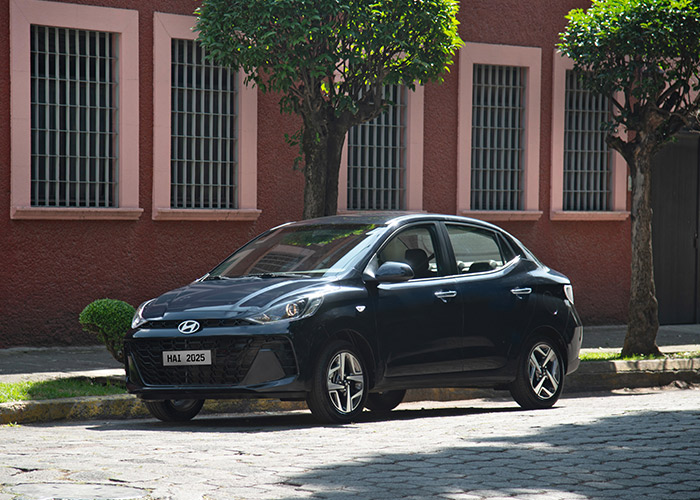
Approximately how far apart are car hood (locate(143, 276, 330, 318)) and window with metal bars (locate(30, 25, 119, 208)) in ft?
18.5

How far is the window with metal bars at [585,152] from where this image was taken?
59.8 ft

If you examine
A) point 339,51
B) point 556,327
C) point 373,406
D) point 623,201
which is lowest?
point 373,406

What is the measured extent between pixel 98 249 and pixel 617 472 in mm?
9266

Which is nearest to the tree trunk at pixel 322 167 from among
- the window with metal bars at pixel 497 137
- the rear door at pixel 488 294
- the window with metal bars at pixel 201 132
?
the window with metal bars at pixel 201 132

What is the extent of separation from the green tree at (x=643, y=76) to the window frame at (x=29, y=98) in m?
A: 5.32

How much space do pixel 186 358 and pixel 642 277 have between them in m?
7.04

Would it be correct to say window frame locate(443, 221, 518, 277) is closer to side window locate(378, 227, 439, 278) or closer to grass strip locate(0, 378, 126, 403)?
side window locate(378, 227, 439, 278)

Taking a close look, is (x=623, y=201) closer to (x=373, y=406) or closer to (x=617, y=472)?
(x=373, y=406)

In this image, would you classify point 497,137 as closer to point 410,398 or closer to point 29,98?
point 29,98

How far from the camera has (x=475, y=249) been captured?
32.6 ft

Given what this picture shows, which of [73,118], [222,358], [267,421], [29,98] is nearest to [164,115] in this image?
[73,118]

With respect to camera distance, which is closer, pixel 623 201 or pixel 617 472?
pixel 617 472

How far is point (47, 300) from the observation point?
14.0 meters

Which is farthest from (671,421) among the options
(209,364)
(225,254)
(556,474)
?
(225,254)
